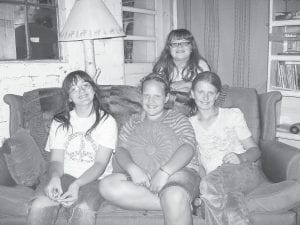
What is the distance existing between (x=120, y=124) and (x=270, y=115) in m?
0.95

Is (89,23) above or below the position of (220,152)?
above

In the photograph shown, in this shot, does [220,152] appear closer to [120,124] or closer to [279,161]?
[279,161]

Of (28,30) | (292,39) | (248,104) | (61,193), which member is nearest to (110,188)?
(61,193)

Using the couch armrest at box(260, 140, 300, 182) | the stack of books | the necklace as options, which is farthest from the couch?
the stack of books

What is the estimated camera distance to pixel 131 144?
180 cm

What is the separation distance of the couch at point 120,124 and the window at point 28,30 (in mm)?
531

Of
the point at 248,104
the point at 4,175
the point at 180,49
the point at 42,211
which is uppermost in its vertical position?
the point at 180,49

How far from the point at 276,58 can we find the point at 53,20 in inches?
75.1

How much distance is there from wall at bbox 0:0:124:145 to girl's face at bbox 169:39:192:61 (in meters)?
0.78

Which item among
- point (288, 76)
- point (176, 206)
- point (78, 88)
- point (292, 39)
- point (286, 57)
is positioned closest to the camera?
point (176, 206)

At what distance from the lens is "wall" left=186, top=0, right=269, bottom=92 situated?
9.64ft

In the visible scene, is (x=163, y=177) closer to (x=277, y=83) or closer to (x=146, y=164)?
(x=146, y=164)

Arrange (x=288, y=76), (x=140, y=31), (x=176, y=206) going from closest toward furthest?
(x=176, y=206) < (x=288, y=76) < (x=140, y=31)

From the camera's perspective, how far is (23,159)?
6.02 feet
